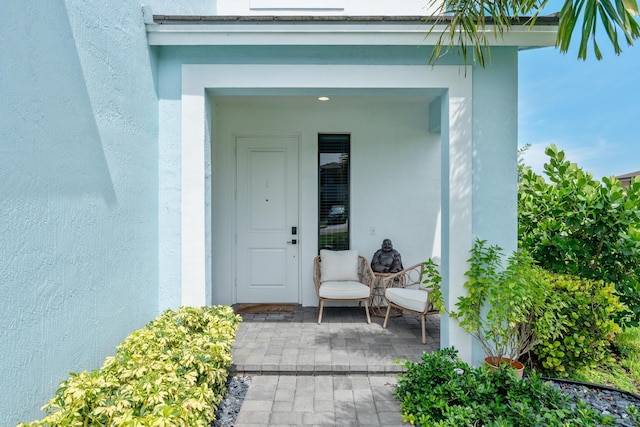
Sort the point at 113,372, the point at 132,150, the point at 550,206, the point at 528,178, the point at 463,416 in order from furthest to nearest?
the point at 528,178 → the point at 550,206 → the point at 132,150 → the point at 463,416 → the point at 113,372

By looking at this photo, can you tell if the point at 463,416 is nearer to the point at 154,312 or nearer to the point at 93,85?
the point at 154,312

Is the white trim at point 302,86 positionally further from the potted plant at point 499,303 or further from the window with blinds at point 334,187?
the window with blinds at point 334,187

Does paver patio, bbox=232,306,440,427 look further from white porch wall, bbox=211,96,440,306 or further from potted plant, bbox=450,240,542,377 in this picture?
white porch wall, bbox=211,96,440,306

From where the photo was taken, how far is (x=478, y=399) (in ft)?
8.99

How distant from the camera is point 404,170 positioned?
561 centimetres

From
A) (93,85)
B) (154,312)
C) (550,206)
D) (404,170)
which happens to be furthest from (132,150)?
(550,206)

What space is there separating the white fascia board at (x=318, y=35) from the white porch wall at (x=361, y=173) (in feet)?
7.03

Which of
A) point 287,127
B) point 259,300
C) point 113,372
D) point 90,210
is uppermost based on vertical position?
point 287,127

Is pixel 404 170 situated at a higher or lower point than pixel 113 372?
higher

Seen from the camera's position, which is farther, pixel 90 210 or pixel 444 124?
pixel 444 124

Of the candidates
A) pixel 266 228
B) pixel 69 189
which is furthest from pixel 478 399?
pixel 266 228

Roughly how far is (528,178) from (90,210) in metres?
4.89

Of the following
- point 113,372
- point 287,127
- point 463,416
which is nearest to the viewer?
point 113,372

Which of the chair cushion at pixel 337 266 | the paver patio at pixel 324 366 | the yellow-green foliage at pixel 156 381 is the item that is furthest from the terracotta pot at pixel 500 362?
the yellow-green foliage at pixel 156 381
